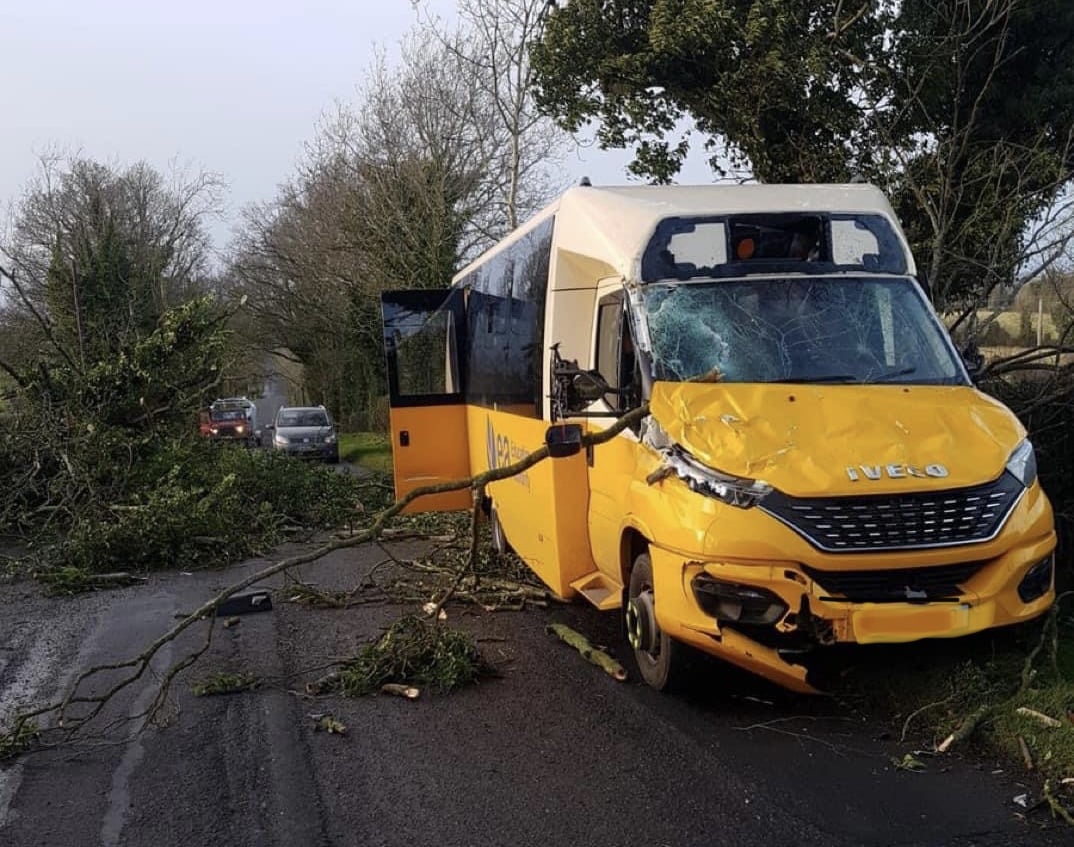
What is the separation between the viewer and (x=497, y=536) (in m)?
10.9

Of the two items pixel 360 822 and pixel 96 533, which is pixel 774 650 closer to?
pixel 360 822

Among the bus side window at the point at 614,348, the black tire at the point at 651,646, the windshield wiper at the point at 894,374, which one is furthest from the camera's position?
the bus side window at the point at 614,348

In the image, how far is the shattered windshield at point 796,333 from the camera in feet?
20.4

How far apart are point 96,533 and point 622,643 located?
21.9 feet

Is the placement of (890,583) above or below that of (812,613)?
above

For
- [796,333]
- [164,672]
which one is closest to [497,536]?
[164,672]

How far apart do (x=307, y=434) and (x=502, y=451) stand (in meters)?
20.6

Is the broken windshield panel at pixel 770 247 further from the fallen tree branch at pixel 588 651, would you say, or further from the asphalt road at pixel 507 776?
the asphalt road at pixel 507 776

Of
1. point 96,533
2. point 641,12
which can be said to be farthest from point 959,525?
point 641,12

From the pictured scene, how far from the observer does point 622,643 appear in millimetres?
7590

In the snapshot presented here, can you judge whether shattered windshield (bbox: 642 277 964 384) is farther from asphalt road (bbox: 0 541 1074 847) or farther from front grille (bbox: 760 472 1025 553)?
asphalt road (bbox: 0 541 1074 847)

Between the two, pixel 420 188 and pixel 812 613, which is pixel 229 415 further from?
pixel 812 613

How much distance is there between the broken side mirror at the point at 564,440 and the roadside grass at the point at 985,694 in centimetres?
206

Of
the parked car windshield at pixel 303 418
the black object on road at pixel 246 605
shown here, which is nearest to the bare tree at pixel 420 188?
the parked car windshield at pixel 303 418
